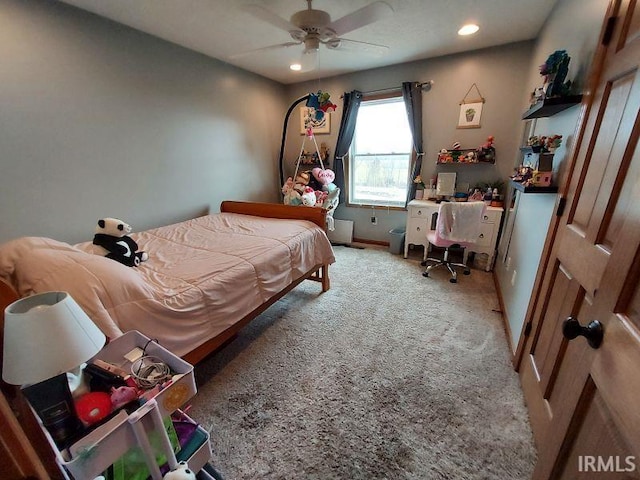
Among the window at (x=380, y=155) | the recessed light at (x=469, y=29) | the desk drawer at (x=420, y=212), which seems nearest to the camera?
the recessed light at (x=469, y=29)

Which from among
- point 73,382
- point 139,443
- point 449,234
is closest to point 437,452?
point 139,443

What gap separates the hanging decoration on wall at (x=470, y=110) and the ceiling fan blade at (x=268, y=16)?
7.61 feet

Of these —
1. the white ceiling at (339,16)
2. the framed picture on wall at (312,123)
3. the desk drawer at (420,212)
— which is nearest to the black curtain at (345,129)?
the framed picture on wall at (312,123)

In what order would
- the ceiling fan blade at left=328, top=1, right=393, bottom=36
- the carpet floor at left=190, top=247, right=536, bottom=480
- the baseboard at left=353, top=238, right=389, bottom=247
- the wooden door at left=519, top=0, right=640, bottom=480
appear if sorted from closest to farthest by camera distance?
1. the wooden door at left=519, top=0, right=640, bottom=480
2. the carpet floor at left=190, top=247, right=536, bottom=480
3. the ceiling fan blade at left=328, top=1, right=393, bottom=36
4. the baseboard at left=353, top=238, right=389, bottom=247

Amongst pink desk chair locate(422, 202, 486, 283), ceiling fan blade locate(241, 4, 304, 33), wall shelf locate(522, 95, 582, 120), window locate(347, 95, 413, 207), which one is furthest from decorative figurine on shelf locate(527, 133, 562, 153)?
window locate(347, 95, 413, 207)

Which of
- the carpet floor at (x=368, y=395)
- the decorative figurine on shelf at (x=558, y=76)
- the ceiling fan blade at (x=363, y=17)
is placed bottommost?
the carpet floor at (x=368, y=395)

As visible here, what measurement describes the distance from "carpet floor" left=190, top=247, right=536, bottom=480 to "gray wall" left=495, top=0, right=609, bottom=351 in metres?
0.36

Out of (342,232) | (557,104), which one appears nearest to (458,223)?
(557,104)

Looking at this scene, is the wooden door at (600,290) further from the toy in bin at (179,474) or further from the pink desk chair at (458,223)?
the pink desk chair at (458,223)

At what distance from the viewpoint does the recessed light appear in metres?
2.50

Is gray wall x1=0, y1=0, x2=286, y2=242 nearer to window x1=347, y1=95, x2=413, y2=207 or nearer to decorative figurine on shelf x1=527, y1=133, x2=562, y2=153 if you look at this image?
window x1=347, y1=95, x2=413, y2=207

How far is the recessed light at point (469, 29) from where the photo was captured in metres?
2.50

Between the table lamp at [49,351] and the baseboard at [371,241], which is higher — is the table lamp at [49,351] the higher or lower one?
the higher one

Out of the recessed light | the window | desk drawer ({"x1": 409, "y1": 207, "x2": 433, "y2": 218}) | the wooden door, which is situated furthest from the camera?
the window
